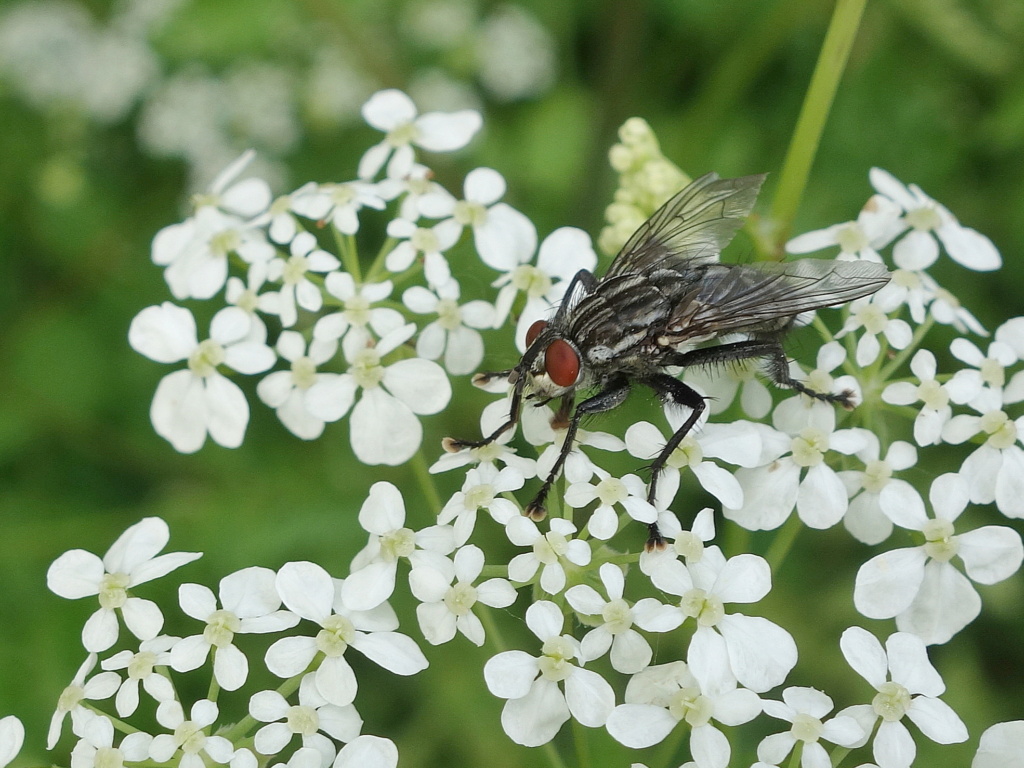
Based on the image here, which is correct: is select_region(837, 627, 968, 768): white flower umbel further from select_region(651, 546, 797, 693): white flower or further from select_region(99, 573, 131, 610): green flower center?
select_region(99, 573, 131, 610): green flower center

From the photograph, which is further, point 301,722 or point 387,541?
point 387,541

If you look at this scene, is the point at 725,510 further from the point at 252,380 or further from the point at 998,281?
the point at 252,380

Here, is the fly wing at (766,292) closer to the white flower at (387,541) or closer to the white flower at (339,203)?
the white flower at (387,541)

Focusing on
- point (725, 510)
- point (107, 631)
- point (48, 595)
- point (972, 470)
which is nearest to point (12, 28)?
point (48, 595)

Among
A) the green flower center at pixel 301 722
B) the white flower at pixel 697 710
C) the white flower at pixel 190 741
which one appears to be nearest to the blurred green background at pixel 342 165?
the white flower at pixel 697 710

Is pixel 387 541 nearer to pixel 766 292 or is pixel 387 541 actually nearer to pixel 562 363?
pixel 562 363

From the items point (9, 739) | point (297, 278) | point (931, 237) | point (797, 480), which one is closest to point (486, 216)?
point (297, 278)
